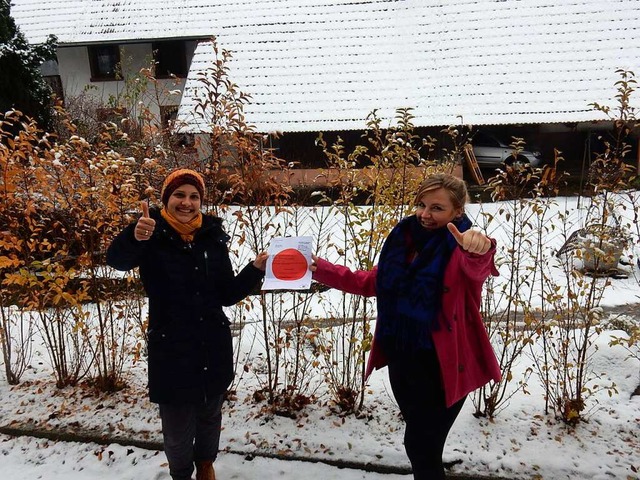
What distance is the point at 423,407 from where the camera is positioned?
2207 mm

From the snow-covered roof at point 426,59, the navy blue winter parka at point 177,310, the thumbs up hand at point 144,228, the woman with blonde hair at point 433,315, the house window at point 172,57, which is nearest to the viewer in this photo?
the woman with blonde hair at point 433,315

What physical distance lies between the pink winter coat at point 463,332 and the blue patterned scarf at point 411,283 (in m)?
0.04

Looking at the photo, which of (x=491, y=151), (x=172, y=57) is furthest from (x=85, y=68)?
(x=491, y=151)

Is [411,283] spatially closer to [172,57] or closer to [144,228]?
[144,228]

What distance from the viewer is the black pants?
2186 mm

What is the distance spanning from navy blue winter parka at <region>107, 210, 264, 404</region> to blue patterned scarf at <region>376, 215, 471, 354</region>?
0.93 meters

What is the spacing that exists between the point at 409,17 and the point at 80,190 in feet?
48.9

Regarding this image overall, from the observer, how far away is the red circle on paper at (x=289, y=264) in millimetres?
2547

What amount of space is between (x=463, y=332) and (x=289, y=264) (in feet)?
3.27

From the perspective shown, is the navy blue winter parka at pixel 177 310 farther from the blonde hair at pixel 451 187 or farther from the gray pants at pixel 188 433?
the blonde hair at pixel 451 187

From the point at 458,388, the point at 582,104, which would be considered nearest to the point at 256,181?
the point at 458,388

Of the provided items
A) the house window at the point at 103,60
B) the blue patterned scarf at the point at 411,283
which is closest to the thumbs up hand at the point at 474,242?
the blue patterned scarf at the point at 411,283

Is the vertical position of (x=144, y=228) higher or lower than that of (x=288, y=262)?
higher

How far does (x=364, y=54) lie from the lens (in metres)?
14.6
